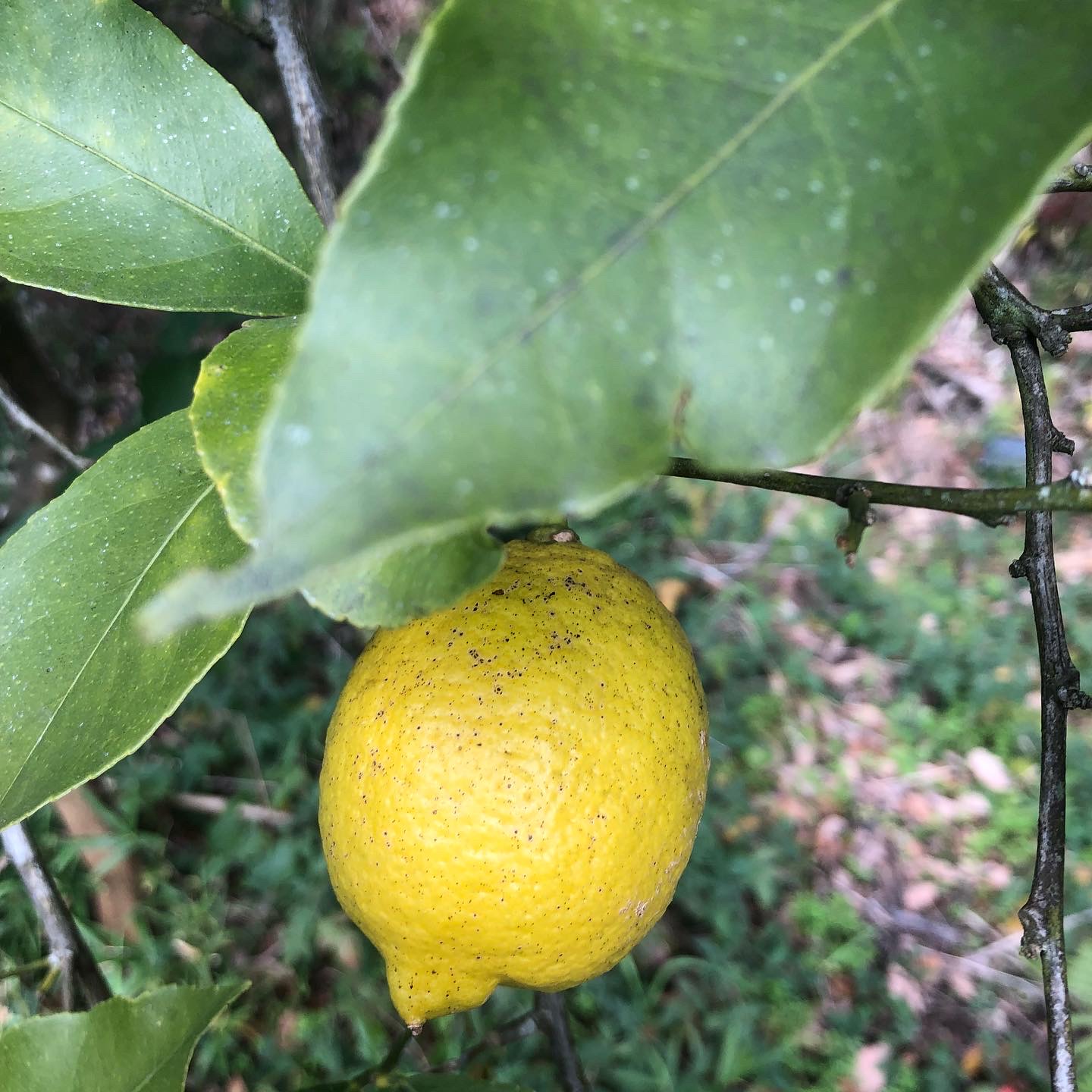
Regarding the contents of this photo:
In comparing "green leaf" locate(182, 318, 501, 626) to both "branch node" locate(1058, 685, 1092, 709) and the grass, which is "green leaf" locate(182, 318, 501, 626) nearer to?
"branch node" locate(1058, 685, 1092, 709)

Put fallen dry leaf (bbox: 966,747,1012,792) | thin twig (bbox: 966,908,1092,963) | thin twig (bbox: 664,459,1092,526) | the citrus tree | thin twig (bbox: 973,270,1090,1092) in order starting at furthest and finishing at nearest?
fallen dry leaf (bbox: 966,747,1012,792)
thin twig (bbox: 966,908,1092,963)
thin twig (bbox: 973,270,1090,1092)
thin twig (bbox: 664,459,1092,526)
the citrus tree

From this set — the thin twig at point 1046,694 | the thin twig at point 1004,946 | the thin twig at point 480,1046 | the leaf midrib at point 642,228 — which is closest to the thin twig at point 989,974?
the thin twig at point 1004,946

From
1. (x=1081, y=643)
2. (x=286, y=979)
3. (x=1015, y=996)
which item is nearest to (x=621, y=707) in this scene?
(x=286, y=979)

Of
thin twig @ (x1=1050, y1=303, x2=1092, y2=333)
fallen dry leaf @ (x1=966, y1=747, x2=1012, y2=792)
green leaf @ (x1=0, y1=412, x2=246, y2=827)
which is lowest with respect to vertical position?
fallen dry leaf @ (x1=966, y1=747, x2=1012, y2=792)

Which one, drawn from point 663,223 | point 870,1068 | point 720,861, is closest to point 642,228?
point 663,223

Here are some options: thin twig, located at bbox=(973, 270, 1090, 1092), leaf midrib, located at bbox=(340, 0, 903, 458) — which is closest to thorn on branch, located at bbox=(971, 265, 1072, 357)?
thin twig, located at bbox=(973, 270, 1090, 1092)

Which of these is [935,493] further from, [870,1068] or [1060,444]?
[870,1068]

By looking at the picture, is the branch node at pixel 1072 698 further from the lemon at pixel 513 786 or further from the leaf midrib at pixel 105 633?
A: the leaf midrib at pixel 105 633
